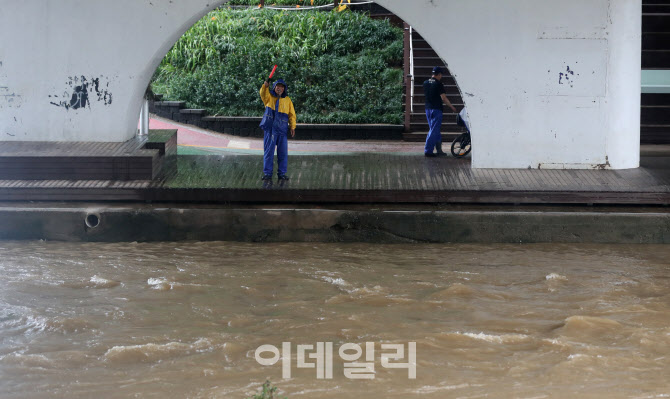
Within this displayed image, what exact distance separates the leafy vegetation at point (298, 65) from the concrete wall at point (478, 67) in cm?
586

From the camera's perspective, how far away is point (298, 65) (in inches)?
736

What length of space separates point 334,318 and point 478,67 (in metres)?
5.16

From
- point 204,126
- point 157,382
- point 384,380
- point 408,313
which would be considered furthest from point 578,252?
point 204,126

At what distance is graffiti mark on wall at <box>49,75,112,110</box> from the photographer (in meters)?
11.3

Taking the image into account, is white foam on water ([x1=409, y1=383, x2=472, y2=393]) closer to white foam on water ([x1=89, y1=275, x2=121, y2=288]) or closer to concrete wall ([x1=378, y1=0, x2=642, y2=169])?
white foam on water ([x1=89, y1=275, x2=121, y2=288])

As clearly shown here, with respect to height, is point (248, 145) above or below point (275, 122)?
below

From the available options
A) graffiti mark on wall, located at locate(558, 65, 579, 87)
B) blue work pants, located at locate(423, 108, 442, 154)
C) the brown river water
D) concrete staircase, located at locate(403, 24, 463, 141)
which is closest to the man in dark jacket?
blue work pants, located at locate(423, 108, 442, 154)

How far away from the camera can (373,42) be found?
19141 millimetres

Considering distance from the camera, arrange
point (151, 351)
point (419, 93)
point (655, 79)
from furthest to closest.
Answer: point (419, 93) → point (655, 79) → point (151, 351)

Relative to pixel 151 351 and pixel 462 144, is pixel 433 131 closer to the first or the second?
pixel 462 144

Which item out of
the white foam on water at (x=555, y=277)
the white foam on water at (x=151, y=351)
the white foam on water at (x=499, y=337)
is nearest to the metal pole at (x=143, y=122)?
the white foam on water at (x=151, y=351)

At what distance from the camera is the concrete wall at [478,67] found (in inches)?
432

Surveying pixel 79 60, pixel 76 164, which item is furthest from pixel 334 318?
pixel 79 60

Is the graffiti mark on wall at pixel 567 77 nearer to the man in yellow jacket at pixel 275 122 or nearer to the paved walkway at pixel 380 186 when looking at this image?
the paved walkway at pixel 380 186
